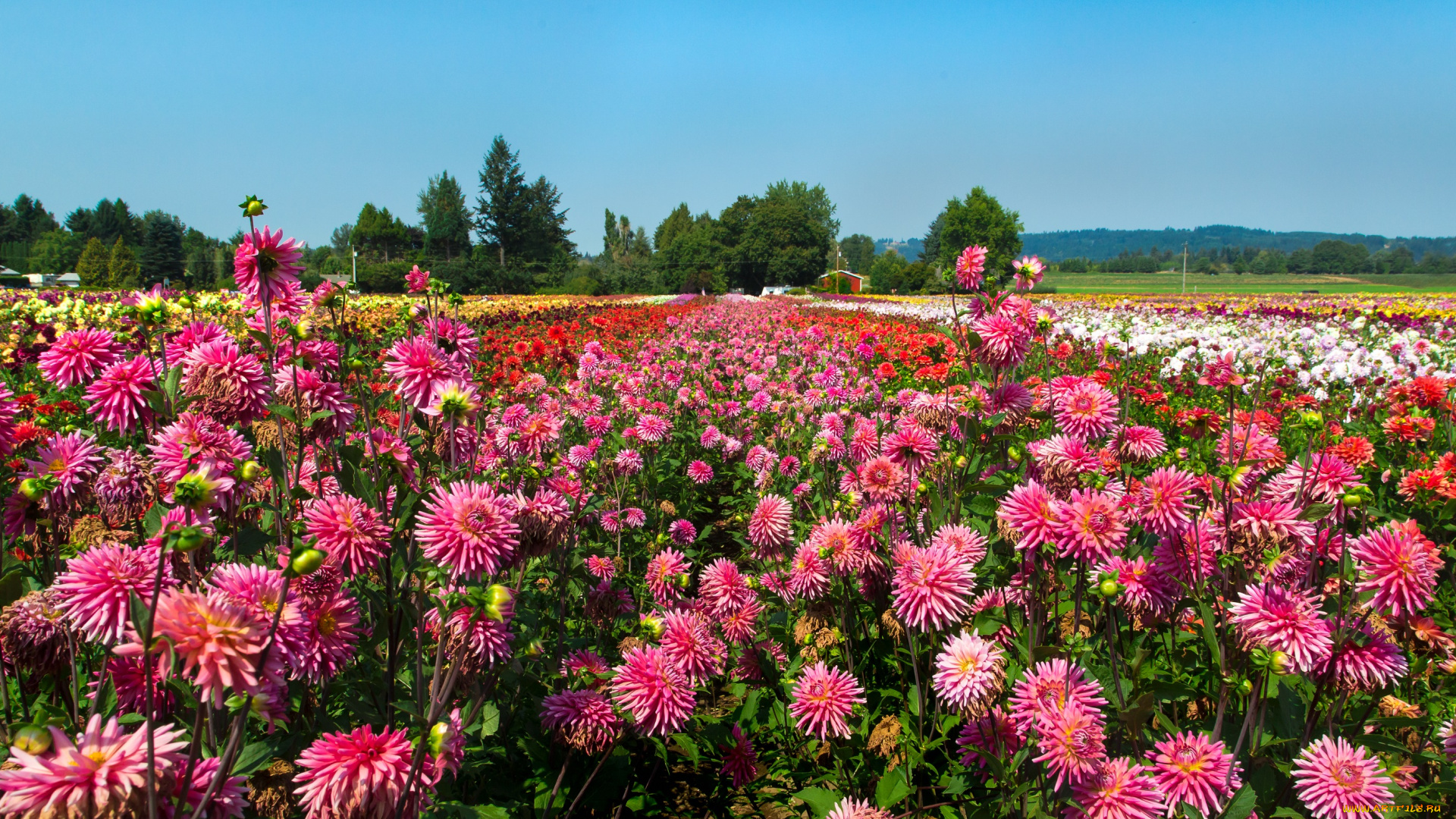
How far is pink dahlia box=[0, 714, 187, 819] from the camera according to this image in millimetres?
915

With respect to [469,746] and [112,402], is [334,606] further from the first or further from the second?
[112,402]

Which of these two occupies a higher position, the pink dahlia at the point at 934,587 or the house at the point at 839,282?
the house at the point at 839,282

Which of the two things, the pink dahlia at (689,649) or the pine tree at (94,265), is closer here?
the pink dahlia at (689,649)

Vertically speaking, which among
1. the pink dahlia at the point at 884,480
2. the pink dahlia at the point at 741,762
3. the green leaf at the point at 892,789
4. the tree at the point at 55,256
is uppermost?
the tree at the point at 55,256

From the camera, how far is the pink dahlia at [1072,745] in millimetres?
1542

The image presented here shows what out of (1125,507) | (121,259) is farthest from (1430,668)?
(121,259)

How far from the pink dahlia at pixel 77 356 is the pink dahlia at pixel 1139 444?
310 cm

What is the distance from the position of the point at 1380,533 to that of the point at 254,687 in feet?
7.71

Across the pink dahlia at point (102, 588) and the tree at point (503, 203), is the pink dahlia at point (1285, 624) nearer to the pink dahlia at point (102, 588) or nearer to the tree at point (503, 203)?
the pink dahlia at point (102, 588)

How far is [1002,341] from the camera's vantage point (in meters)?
2.36

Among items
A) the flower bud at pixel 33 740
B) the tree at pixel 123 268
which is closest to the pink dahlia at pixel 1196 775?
the flower bud at pixel 33 740

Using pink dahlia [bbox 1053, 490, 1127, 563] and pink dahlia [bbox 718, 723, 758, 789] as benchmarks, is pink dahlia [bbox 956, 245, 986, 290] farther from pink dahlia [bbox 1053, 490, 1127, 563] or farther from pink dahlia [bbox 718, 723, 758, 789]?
pink dahlia [bbox 718, 723, 758, 789]

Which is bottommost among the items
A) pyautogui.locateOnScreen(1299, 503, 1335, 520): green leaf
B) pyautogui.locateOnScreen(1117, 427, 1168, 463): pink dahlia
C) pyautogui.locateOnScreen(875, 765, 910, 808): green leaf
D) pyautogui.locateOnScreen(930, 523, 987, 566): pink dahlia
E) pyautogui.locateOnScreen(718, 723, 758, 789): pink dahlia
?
pyautogui.locateOnScreen(718, 723, 758, 789): pink dahlia

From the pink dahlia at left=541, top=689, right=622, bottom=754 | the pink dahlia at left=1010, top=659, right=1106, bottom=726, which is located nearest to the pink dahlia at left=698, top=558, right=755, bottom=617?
the pink dahlia at left=541, top=689, right=622, bottom=754
